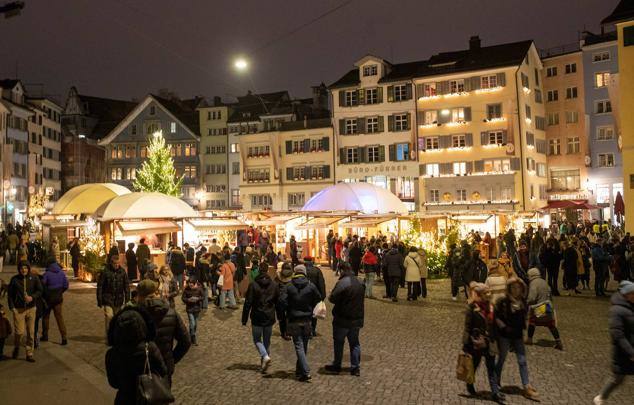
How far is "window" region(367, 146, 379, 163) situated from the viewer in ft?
183

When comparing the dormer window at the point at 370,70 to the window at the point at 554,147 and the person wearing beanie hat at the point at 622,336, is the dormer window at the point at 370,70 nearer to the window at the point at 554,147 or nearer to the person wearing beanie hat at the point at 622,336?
the window at the point at 554,147

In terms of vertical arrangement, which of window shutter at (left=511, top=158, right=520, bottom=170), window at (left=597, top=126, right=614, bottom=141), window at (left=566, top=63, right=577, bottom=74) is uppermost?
window at (left=566, top=63, right=577, bottom=74)

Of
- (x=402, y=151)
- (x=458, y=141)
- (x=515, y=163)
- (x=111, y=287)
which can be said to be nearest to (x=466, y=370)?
(x=111, y=287)

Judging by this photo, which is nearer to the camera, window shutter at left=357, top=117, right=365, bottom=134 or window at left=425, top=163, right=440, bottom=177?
window at left=425, top=163, right=440, bottom=177

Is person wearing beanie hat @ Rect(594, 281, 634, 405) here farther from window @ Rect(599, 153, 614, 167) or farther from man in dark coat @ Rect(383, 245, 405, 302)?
window @ Rect(599, 153, 614, 167)

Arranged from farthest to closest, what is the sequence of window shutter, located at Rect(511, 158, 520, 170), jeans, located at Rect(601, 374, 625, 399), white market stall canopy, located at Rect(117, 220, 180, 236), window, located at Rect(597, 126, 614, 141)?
window, located at Rect(597, 126, 614, 141), window shutter, located at Rect(511, 158, 520, 170), white market stall canopy, located at Rect(117, 220, 180, 236), jeans, located at Rect(601, 374, 625, 399)

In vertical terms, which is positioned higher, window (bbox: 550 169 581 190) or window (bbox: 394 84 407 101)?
window (bbox: 394 84 407 101)

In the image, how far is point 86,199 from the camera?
1431 inches

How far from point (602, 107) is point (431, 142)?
1432 cm

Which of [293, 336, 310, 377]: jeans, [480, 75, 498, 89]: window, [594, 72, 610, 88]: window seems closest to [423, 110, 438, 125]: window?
[480, 75, 498, 89]: window

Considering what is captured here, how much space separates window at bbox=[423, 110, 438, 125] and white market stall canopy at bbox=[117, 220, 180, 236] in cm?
3226

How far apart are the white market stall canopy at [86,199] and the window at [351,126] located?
2460 cm

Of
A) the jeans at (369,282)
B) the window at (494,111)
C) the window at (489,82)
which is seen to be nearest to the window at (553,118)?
the window at (494,111)

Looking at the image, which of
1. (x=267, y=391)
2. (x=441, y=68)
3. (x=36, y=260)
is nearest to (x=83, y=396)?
(x=267, y=391)
